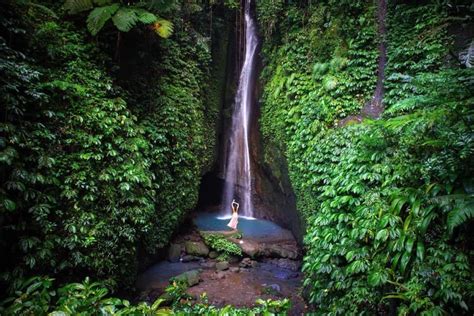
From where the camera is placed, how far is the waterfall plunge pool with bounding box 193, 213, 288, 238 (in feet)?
33.2

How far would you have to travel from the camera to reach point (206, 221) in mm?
11367

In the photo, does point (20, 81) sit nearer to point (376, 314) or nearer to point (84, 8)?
point (84, 8)

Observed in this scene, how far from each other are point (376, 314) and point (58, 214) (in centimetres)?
470

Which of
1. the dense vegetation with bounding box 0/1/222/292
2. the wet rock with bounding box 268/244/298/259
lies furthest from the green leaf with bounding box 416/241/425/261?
the wet rock with bounding box 268/244/298/259

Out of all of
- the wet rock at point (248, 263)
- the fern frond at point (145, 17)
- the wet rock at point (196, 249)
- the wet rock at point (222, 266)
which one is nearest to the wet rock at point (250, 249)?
the wet rock at point (248, 263)

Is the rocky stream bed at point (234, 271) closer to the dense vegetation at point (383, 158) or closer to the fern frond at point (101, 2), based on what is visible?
the dense vegetation at point (383, 158)

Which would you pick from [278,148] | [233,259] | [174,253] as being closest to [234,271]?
[233,259]

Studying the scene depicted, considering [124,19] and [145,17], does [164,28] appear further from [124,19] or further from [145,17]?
[124,19]

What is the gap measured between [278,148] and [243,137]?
11.4ft

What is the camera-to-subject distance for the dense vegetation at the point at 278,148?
3.53 meters

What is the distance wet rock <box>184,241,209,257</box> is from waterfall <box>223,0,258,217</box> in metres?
4.16

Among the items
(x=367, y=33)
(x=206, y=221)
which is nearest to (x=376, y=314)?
(x=367, y=33)

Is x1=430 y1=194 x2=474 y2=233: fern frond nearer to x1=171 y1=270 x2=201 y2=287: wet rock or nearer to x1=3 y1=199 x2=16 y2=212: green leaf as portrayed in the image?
x1=3 y1=199 x2=16 y2=212: green leaf

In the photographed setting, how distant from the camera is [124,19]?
5898 millimetres
